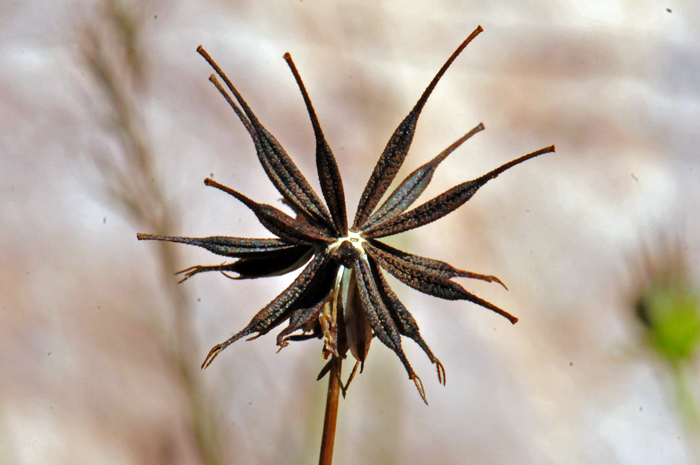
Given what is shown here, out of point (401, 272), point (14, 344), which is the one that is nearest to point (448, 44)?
point (401, 272)

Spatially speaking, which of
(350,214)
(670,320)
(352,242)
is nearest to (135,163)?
(350,214)

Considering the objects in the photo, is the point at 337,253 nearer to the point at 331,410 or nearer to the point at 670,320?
the point at 331,410

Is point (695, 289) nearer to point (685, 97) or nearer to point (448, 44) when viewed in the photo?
point (685, 97)

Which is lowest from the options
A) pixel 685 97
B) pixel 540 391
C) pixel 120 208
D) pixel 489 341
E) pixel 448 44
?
pixel 540 391

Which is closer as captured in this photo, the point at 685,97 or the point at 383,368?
the point at 383,368

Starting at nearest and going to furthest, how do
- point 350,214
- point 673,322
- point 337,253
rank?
point 337,253, point 673,322, point 350,214

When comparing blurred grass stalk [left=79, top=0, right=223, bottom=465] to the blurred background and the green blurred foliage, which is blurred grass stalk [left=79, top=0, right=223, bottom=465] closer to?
the blurred background
